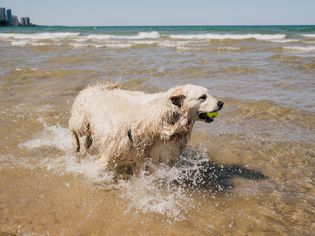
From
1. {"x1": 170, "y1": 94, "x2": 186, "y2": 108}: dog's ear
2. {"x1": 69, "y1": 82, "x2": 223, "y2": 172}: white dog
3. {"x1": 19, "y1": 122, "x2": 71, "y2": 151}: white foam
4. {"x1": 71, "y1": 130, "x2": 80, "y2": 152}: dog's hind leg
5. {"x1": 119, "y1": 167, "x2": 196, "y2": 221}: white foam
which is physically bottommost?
{"x1": 119, "y1": 167, "x2": 196, "y2": 221}: white foam

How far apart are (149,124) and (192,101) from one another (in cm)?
62

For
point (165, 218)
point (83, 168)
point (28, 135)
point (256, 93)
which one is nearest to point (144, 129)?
point (165, 218)

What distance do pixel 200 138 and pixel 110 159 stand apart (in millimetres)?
2471

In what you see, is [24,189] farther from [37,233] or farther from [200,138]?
[200,138]

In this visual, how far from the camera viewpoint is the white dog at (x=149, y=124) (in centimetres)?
472

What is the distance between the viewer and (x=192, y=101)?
477 centimetres

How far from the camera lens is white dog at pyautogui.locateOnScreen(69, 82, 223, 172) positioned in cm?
472
